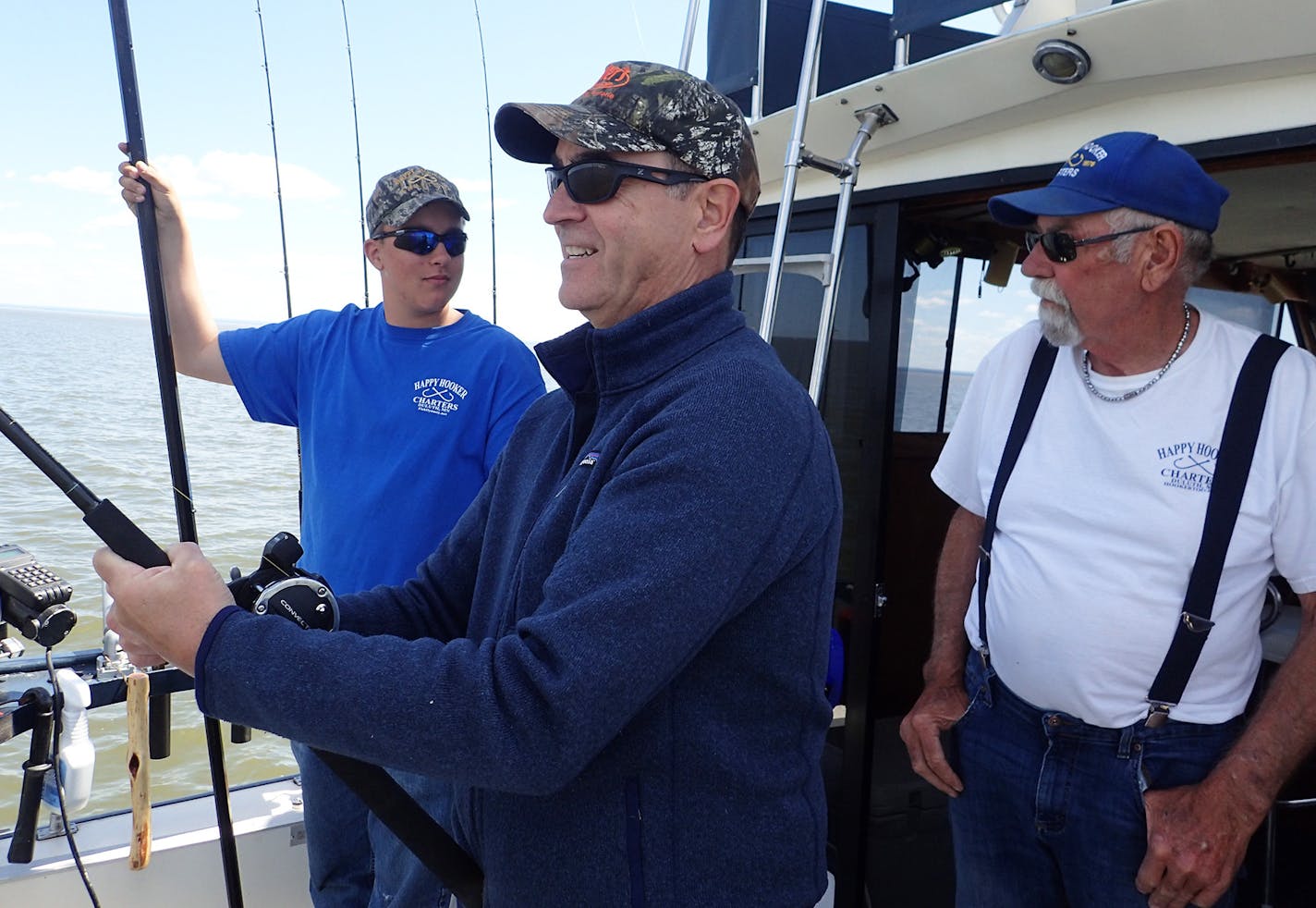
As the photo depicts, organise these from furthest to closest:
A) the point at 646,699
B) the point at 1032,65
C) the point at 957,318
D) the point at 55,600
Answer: the point at 957,318, the point at 1032,65, the point at 55,600, the point at 646,699

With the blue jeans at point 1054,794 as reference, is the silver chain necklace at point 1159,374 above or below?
above

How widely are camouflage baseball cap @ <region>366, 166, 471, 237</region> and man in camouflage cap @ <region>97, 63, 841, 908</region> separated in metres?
1.11

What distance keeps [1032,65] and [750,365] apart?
1.36m

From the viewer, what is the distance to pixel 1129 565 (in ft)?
5.90

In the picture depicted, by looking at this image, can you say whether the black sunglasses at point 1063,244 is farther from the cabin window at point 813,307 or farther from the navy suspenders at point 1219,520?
the cabin window at point 813,307

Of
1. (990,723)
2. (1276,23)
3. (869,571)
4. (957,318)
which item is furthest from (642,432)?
(957,318)

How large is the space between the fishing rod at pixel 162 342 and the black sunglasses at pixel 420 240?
94 centimetres

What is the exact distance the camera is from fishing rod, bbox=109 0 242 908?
1.55m

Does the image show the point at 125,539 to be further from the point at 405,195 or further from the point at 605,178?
the point at 405,195

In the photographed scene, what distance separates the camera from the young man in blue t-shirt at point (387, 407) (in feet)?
7.87

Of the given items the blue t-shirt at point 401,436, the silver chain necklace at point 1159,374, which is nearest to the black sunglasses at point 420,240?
the blue t-shirt at point 401,436

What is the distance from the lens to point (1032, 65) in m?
2.16

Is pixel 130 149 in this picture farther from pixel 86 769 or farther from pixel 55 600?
pixel 86 769

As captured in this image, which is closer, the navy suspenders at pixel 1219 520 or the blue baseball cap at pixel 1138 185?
the navy suspenders at pixel 1219 520
